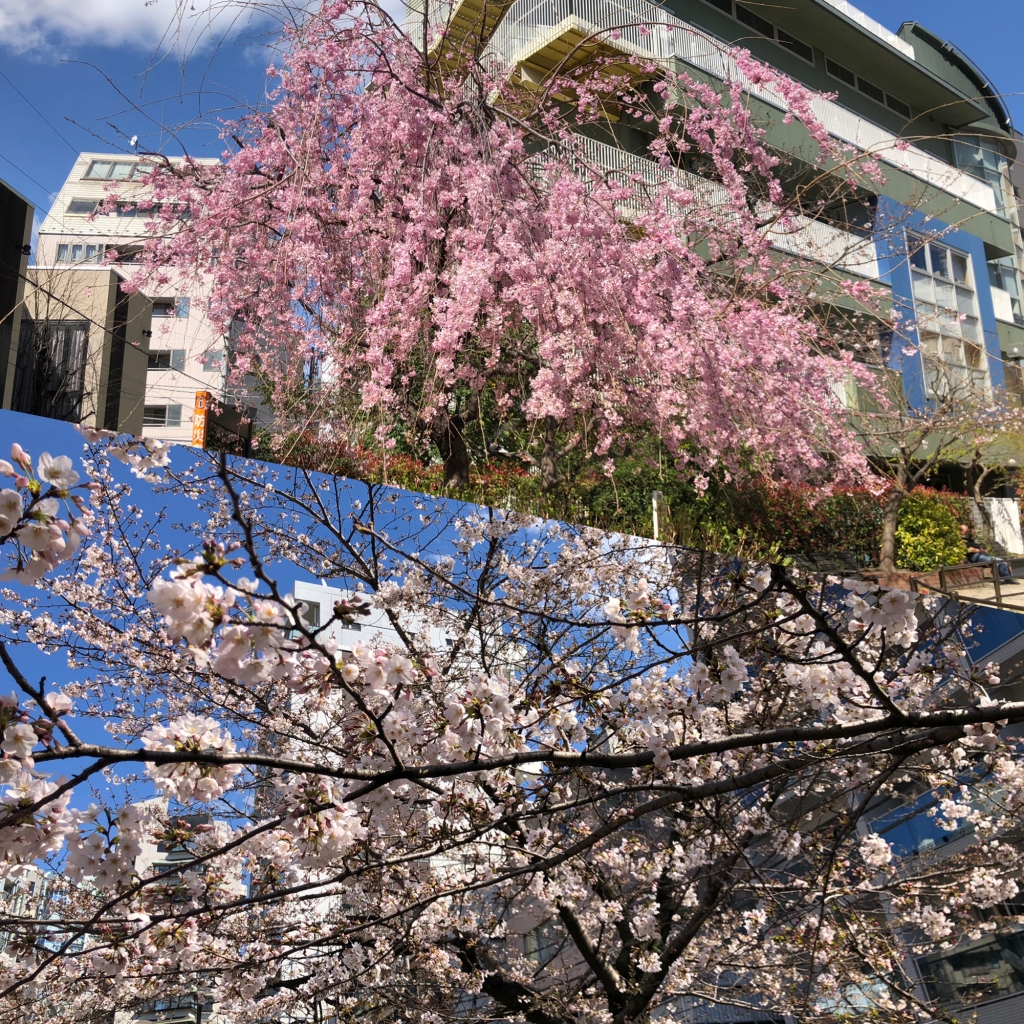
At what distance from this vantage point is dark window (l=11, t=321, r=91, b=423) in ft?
4.10

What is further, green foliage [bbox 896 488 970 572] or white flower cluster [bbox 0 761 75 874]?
green foliage [bbox 896 488 970 572]

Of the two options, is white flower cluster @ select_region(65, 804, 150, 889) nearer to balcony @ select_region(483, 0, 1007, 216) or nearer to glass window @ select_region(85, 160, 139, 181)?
glass window @ select_region(85, 160, 139, 181)

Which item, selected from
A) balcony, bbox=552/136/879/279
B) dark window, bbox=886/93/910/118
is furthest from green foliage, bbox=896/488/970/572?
dark window, bbox=886/93/910/118

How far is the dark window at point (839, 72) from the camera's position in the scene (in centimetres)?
224

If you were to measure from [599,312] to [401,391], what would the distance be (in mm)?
478

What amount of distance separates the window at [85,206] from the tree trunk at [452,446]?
0.67m

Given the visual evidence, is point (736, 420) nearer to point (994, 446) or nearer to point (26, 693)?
point (994, 446)

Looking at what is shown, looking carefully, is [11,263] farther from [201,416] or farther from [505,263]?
[505,263]

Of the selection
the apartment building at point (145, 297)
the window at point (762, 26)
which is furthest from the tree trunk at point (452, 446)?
the window at point (762, 26)

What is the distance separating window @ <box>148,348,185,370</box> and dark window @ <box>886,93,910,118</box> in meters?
1.90

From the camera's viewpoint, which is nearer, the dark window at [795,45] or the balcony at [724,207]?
the balcony at [724,207]

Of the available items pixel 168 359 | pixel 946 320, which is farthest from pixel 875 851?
pixel 168 359

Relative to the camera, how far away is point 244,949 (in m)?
2.54

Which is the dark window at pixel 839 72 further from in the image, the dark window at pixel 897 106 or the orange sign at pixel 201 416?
the orange sign at pixel 201 416
